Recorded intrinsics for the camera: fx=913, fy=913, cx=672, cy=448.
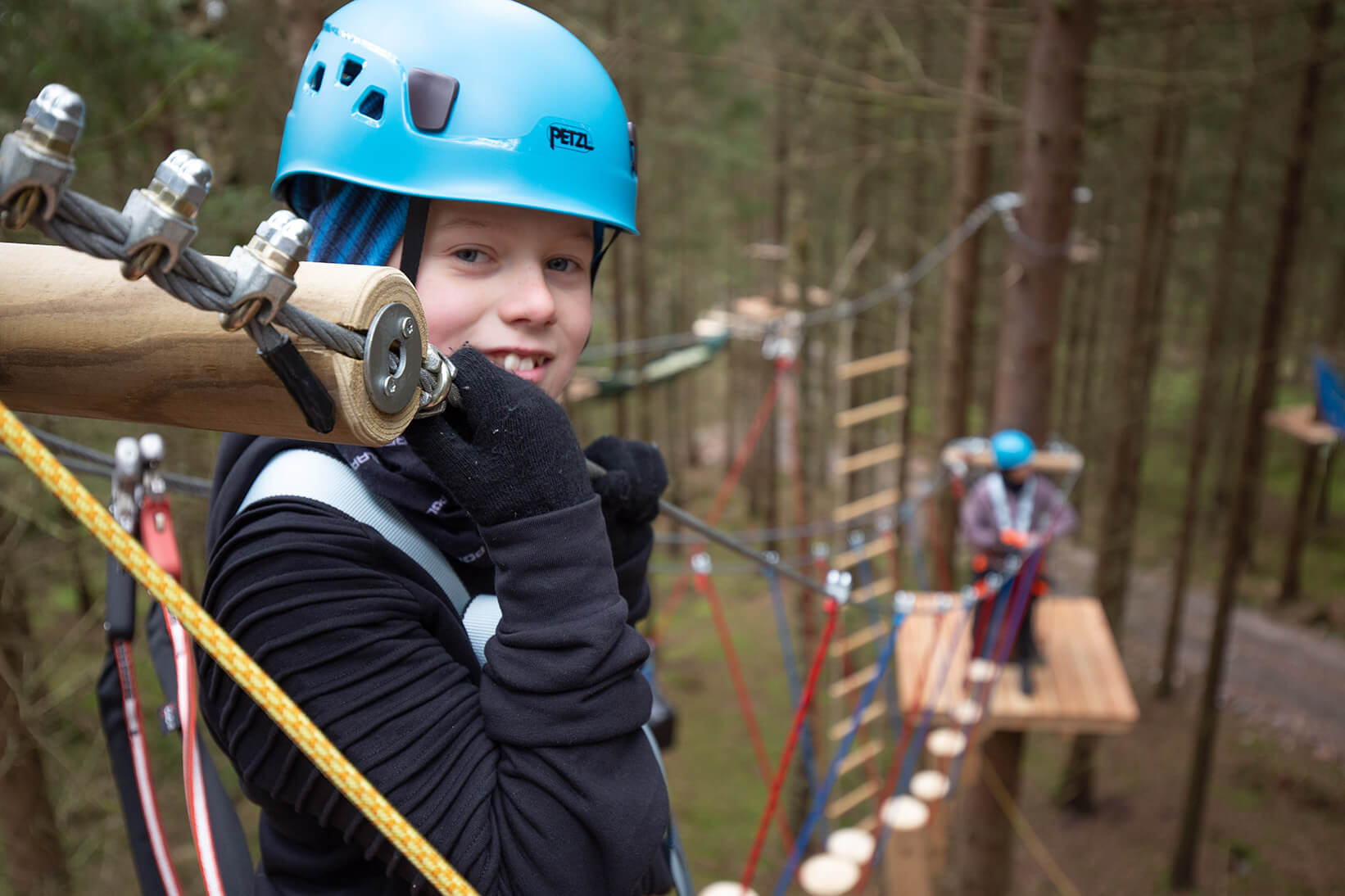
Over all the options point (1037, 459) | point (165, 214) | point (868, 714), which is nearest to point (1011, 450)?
point (1037, 459)

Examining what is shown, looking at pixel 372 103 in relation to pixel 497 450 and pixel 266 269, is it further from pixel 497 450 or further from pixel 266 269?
pixel 266 269

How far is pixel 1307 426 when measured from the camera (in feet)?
40.9

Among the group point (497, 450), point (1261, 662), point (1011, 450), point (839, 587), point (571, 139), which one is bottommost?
point (1261, 662)

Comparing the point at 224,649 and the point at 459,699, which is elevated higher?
the point at 224,649

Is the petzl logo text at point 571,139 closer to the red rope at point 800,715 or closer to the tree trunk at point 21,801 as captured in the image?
the red rope at point 800,715

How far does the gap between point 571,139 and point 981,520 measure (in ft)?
17.6

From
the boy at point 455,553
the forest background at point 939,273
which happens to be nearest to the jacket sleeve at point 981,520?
the forest background at point 939,273

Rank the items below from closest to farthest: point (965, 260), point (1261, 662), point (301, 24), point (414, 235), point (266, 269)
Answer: point (266, 269)
point (414, 235)
point (301, 24)
point (965, 260)
point (1261, 662)

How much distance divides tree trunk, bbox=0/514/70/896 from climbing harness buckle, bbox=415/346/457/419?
3976mm

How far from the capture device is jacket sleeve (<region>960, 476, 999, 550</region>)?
6066 mm

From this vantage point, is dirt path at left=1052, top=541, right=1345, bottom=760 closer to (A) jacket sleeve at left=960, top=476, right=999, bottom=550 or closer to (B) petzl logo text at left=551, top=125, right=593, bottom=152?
(A) jacket sleeve at left=960, top=476, right=999, bottom=550

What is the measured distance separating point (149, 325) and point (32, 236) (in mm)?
4540

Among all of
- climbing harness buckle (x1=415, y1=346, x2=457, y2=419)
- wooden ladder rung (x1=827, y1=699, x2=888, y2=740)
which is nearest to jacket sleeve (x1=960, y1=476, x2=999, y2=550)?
wooden ladder rung (x1=827, y1=699, x2=888, y2=740)

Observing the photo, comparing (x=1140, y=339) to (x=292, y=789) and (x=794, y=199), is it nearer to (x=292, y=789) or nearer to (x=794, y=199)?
(x=794, y=199)
